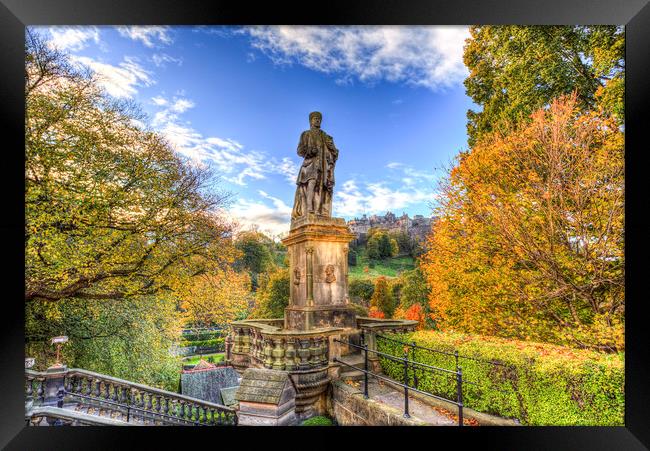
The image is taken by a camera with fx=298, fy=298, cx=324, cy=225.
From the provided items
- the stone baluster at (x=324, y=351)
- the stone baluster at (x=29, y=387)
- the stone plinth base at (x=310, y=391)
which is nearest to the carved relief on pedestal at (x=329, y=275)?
the stone baluster at (x=324, y=351)

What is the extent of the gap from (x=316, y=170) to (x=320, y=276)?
2.02 meters

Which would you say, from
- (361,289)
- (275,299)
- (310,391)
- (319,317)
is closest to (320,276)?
(319,317)

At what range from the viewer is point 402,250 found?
16578mm

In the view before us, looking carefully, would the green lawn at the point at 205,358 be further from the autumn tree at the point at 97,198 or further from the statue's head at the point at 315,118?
the statue's head at the point at 315,118

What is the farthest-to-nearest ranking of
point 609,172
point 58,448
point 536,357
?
point 609,172 → point 58,448 → point 536,357

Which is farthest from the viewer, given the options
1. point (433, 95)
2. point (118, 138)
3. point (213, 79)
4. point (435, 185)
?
point (435, 185)

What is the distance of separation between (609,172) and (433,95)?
140 inches

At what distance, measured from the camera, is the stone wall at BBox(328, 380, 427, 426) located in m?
3.52

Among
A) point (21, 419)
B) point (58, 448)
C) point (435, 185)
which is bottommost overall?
point (58, 448)

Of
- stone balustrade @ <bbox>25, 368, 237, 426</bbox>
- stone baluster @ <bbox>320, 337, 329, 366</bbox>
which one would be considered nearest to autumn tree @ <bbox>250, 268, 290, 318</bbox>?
stone balustrade @ <bbox>25, 368, 237, 426</bbox>

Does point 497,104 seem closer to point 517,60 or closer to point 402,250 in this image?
point 517,60

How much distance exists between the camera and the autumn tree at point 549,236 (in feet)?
13.8

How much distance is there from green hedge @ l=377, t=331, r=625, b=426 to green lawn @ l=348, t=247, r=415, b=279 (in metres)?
12.6
